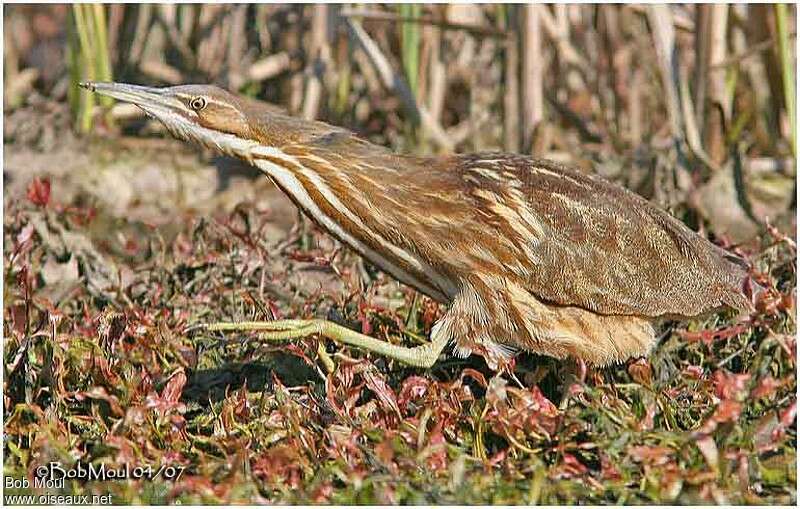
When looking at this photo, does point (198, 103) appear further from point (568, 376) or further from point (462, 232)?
point (568, 376)

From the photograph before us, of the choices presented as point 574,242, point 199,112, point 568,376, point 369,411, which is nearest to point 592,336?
point 568,376

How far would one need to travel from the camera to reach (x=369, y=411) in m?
3.23

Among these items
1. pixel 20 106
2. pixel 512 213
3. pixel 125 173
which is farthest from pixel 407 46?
pixel 512 213

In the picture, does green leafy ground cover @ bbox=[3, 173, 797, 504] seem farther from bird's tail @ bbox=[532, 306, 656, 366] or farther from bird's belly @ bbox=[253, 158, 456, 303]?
bird's belly @ bbox=[253, 158, 456, 303]

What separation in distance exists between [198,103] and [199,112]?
0.02 metres

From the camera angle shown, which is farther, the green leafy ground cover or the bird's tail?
the bird's tail

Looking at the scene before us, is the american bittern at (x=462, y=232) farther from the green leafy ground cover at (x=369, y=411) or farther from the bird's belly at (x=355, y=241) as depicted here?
the green leafy ground cover at (x=369, y=411)

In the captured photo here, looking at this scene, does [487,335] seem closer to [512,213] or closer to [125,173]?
[512,213]

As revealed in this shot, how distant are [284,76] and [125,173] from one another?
0.97m

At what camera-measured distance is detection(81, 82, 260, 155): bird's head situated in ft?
10.8

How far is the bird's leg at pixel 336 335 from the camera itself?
3.26 metres

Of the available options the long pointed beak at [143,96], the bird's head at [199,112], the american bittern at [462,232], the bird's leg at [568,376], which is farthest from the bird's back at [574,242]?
the long pointed beak at [143,96]

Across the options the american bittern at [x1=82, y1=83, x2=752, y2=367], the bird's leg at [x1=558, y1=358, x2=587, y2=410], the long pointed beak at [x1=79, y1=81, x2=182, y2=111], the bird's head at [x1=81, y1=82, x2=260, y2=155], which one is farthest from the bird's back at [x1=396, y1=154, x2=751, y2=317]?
the long pointed beak at [x1=79, y1=81, x2=182, y2=111]

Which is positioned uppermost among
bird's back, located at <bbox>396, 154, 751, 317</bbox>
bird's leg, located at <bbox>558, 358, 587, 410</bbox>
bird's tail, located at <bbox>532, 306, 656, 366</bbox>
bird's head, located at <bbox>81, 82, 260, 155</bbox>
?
bird's head, located at <bbox>81, 82, 260, 155</bbox>
